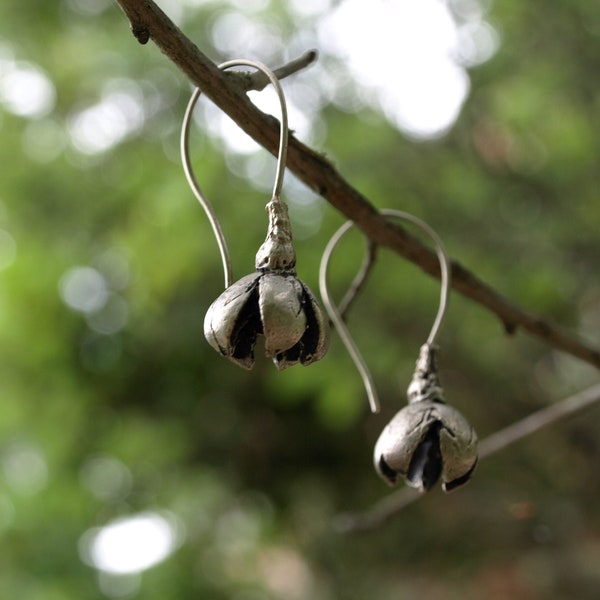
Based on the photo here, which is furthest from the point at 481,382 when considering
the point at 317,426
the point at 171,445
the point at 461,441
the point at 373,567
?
the point at 461,441

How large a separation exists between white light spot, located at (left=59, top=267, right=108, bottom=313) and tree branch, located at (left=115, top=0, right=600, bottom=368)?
1.23m

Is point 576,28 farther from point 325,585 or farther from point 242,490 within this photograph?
point 325,585

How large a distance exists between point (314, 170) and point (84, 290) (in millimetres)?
1344

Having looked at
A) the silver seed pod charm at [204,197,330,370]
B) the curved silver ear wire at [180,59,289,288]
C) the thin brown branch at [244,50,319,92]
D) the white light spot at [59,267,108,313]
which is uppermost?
the white light spot at [59,267,108,313]

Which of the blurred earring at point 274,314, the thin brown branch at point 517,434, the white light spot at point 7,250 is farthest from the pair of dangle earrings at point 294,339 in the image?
the white light spot at point 7,250

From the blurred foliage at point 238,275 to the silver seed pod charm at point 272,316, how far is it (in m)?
1.08

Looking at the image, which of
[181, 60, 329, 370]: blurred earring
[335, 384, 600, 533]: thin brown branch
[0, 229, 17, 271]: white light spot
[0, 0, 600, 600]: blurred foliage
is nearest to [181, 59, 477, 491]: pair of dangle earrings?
[181, 60, 329, 370]: blurred earring

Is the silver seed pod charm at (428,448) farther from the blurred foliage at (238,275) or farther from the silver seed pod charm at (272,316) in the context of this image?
the blurred foliage at (238,275)

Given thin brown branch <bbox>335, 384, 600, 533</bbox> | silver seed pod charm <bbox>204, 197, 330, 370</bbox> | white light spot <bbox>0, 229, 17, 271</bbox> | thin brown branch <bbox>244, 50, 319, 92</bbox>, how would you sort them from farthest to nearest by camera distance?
white light spot <bbox>0, 229, 17, 271</bbox>
thin brown branch <bbox>335, 384, 600, 533</bbox>
thin brown branch <bbox>244, 50, 319, 92</bbox>
silver seed pod charm <bbox>204, 197, 330, 370</bbox>

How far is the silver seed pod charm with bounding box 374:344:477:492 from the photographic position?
57cm

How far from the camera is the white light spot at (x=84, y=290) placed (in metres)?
1.78

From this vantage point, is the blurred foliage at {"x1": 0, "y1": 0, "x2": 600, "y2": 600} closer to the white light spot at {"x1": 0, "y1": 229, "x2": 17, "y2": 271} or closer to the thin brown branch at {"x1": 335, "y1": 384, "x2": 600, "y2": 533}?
the white light spot at {"x1": 0, "y1": 229, "x2": 17, "y2": 271}

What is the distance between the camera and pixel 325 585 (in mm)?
2213

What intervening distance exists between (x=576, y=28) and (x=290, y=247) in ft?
6.20
